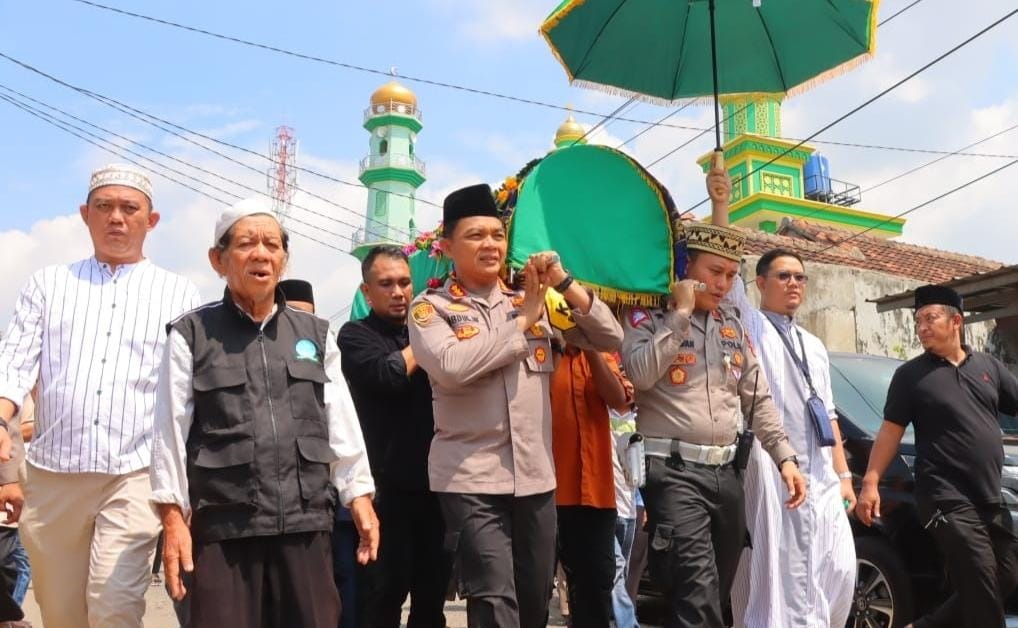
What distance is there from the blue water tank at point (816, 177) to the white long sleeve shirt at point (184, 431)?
33045 millimetres

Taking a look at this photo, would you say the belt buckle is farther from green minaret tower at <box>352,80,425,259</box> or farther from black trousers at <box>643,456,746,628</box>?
green minaret tower at <box>352,80,425,259</box>

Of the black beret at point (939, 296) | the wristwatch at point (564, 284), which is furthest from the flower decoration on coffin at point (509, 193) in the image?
the black beret at point (939, 296)

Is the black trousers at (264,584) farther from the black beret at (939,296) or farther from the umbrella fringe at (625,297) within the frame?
the black beret at (939,296)

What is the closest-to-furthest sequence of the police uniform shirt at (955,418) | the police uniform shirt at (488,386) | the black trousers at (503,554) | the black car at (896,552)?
the black trousers at (503,554) → the police uniform shirt at (488,386) → the police uniform shirt at (955,418) → the black car at (896,552)

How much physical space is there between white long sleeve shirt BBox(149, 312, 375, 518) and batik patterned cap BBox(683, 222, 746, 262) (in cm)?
170

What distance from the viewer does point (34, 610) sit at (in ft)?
25.5

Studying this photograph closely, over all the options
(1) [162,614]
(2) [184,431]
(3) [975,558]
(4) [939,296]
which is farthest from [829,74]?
(1) [162,614]

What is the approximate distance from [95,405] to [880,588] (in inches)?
170

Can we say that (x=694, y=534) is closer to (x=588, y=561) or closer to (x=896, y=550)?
(x=588, y=561)

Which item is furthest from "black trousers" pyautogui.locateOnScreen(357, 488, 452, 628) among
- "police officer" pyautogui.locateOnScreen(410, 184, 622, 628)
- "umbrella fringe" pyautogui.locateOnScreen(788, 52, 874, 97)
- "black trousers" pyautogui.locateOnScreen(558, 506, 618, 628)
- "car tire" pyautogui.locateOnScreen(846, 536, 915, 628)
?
"umbrella fringe" pyautogui.locateOnScreen(788, 52, 874, 97)

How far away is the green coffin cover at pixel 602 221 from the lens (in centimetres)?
416

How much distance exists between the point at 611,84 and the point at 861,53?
1.36m

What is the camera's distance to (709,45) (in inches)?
214

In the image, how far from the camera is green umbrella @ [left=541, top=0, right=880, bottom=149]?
529cm
